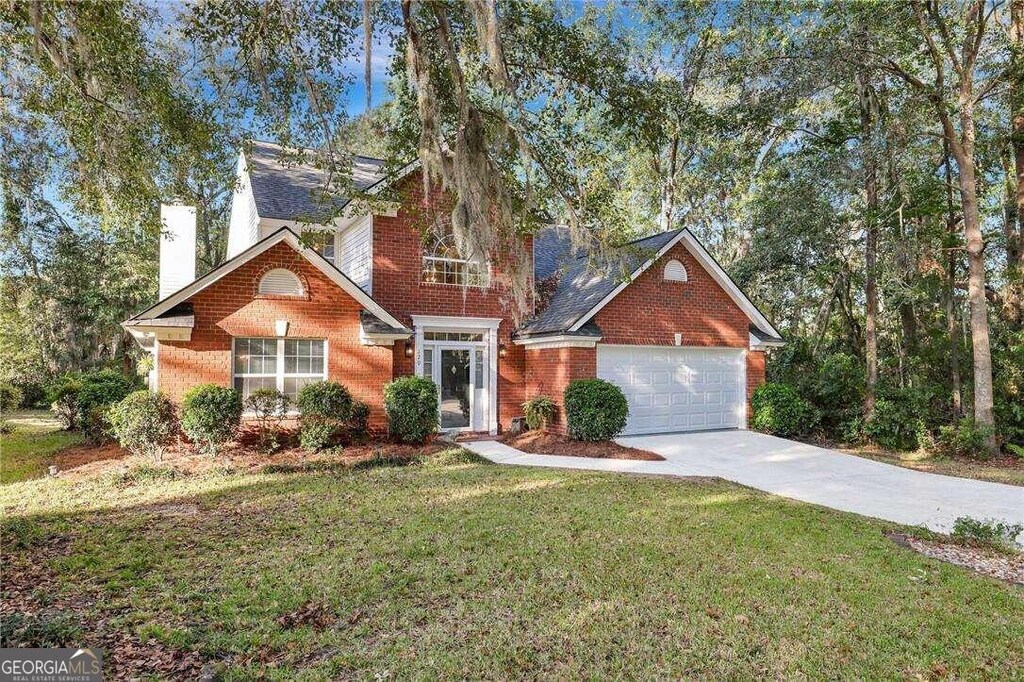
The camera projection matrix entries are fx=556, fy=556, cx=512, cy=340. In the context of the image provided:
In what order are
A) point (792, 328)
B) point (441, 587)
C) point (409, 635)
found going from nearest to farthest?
1. point (409, 635)
2. point (441, 587)
3. point (792, 328)

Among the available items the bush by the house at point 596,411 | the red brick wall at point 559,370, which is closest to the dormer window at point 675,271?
the red brick wall at point 559,370

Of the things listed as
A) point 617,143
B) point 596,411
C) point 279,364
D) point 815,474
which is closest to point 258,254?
point 279,364

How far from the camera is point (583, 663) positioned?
3.39 m

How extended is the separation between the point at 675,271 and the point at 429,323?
6312 mm

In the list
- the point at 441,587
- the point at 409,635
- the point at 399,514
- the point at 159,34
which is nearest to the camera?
the point at 409,635

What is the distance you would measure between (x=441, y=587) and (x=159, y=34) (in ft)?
24.7

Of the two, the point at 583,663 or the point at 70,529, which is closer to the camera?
the point at 583,663

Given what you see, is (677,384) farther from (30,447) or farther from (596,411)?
(30,447)

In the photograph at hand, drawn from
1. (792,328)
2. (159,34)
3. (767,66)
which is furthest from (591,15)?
(792,328)

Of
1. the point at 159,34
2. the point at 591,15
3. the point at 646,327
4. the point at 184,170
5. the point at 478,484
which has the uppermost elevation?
the point at 591,15

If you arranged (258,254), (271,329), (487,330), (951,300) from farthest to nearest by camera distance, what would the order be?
(487,330)
(951,300)
(271,329)
(258,254)

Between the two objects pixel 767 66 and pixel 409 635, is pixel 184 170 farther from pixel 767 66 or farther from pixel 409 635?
pixel 767 66

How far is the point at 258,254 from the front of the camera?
36.3 ft

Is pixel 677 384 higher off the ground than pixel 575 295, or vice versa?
pixel 575 295
